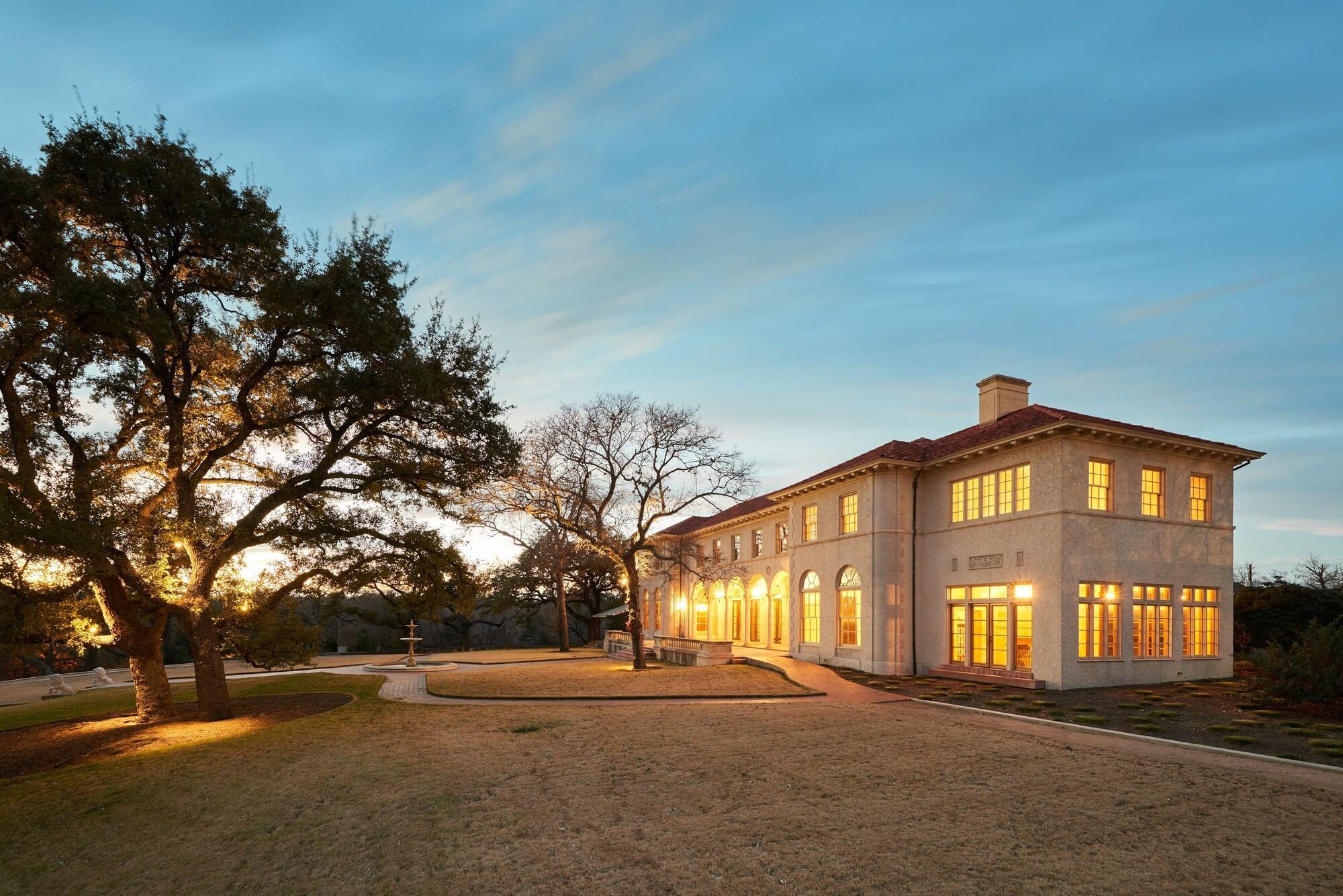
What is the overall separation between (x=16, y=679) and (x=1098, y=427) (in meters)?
43.2

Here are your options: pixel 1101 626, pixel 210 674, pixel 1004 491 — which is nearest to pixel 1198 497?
pixel 1101 626

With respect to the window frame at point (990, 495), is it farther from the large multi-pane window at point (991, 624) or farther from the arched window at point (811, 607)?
the arched window at point (811, 607)

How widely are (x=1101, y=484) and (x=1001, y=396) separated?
5.36 metres

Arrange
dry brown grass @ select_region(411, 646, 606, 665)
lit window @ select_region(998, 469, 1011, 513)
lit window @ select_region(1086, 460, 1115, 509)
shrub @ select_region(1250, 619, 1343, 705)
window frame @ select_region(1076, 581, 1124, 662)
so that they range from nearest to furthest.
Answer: shrub @ select_region(1250, 619, 1343, 705) → window frame @ select_region(1076, 581, 1124, 662) → lit window @ select_region(1086, 460, 1115, 509) → lit window @ select_region(998, 469, 1011, 513) → dry brown grass @ select_region(411, 646, 606, 665)

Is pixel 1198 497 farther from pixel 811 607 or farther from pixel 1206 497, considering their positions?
pixel 811 607

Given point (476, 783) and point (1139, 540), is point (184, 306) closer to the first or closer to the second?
point (476, 783)

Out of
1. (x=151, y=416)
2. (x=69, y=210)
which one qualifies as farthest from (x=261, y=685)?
(x=69, y=210)

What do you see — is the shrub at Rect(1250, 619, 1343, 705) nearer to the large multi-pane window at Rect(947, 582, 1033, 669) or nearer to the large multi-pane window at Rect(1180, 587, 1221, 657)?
the large multi-pane window at Rect(947, 582, 1033, 669)

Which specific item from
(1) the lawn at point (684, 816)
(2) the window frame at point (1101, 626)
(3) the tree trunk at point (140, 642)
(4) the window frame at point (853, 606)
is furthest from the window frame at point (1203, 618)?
(3) the tree trunk at point (140, 642)

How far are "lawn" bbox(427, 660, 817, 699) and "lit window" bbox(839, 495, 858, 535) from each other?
18.7 feet

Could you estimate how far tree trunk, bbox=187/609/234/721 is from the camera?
1719 centimetres

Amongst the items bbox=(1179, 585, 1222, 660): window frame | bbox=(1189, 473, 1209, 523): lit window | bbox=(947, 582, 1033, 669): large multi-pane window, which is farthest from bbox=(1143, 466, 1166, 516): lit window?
bbox=(947, 582, 1033, 669): large multi-pane window

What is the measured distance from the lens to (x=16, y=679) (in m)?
34.1

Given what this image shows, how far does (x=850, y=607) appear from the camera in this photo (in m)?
27.6
